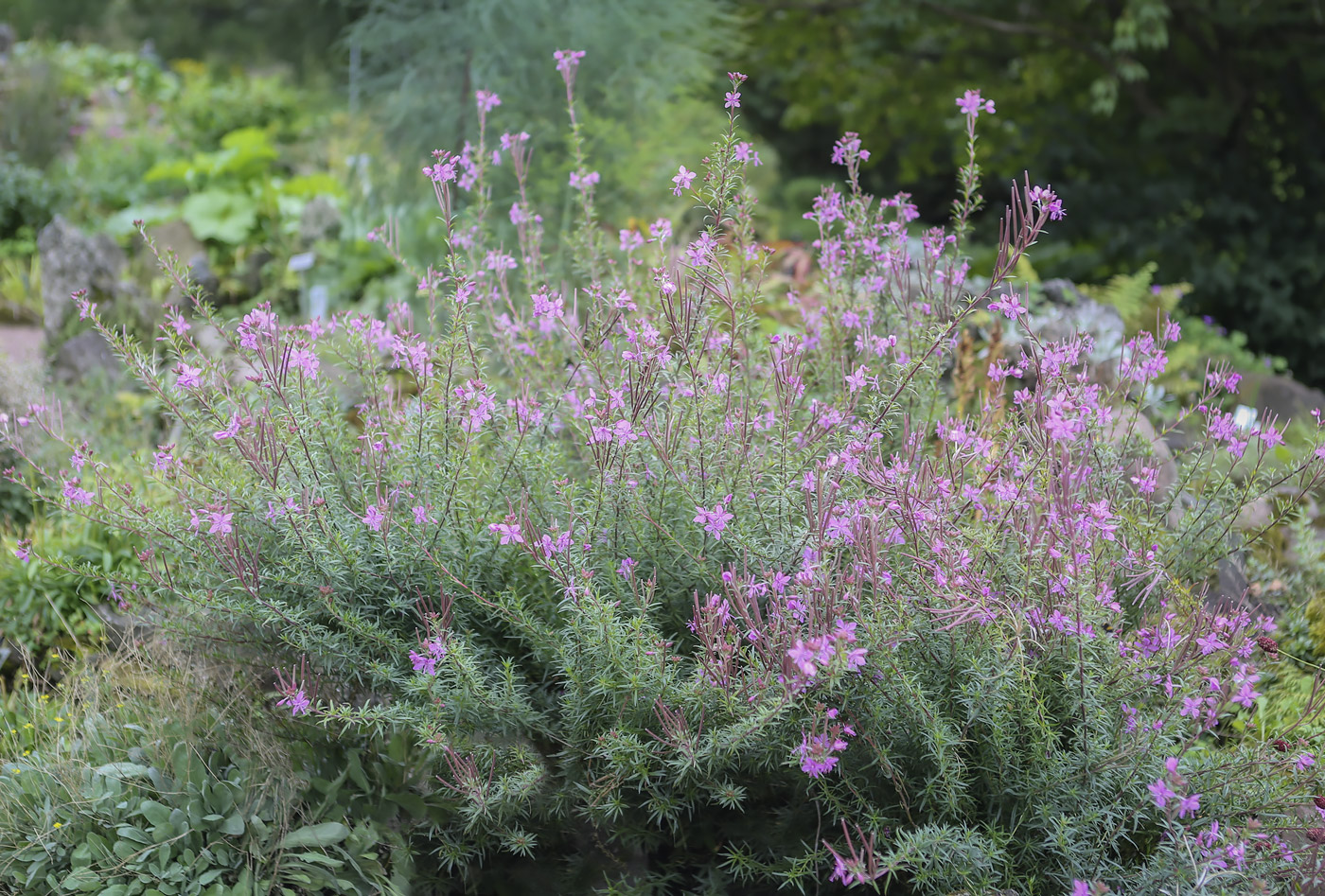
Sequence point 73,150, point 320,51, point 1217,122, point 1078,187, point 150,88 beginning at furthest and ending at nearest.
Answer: point 320,51, point 150,88, point 73,150, point 1078,187, point 1217,122

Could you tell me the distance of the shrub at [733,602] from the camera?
1.75 meters

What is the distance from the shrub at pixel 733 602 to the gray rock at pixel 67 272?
3.48m

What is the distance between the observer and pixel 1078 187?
23.5ft

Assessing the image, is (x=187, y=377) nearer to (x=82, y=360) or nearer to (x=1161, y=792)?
(x=1161, y=792)

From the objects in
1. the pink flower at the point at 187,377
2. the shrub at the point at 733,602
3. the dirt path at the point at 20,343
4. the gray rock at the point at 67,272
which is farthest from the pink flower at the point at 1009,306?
the gray rock at the point at 67,272

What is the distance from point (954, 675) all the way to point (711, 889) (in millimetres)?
675

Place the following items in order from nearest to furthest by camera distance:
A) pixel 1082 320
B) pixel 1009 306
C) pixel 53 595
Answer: pixel 1009 306, pixel 53 595, pixel 1082 320

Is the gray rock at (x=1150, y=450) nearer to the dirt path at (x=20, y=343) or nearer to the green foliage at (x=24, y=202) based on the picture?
the dirt path at (x=20, y=343)

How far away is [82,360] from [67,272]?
2.82 ft

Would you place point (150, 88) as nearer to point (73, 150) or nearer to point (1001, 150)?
point (73, 150)

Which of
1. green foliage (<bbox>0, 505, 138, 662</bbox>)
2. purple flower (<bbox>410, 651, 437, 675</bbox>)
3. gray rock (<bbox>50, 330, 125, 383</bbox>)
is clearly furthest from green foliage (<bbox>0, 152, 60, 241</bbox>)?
purple flower (<bbox>410, 651, 437, 675</bbox>)

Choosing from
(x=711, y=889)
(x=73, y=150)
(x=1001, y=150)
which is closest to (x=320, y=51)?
(x=73, y=150)

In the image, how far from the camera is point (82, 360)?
15.3 feet

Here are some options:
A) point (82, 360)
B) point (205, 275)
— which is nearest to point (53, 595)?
point (82, 360)
